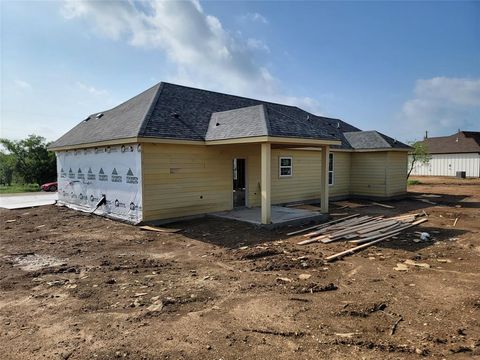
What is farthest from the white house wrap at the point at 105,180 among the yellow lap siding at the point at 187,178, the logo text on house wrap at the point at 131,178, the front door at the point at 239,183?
the front door at the point at 239,183

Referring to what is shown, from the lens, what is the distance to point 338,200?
1792cm

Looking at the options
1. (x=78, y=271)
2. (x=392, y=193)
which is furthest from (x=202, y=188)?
(x=392, y=193)

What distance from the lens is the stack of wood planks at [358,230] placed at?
861cm

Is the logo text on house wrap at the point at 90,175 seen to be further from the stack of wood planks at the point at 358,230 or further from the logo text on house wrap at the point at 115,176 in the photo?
the stack of wood planks at the point at 358,230

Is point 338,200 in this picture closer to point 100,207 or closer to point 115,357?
point 100,207

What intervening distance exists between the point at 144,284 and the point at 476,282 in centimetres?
586

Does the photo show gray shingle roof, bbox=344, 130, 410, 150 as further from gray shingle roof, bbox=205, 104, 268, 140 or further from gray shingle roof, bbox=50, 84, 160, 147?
Answer: gray shingle roof, bbox=50, 84, 160, 147

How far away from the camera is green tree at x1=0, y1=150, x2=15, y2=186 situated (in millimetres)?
29688

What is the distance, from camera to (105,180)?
1225cm

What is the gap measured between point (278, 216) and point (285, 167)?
171 inches

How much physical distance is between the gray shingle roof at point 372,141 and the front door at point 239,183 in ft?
25.8

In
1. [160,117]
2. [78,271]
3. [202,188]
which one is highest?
[160,117]

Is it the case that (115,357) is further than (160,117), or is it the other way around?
(160,117)

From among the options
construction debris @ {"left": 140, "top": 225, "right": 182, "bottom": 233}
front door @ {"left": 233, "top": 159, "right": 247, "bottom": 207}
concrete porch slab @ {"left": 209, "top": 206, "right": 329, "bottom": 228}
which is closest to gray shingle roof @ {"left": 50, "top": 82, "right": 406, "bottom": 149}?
front door @ {"left": 233, "top": 159, "right": 247, "bottom": 207}
